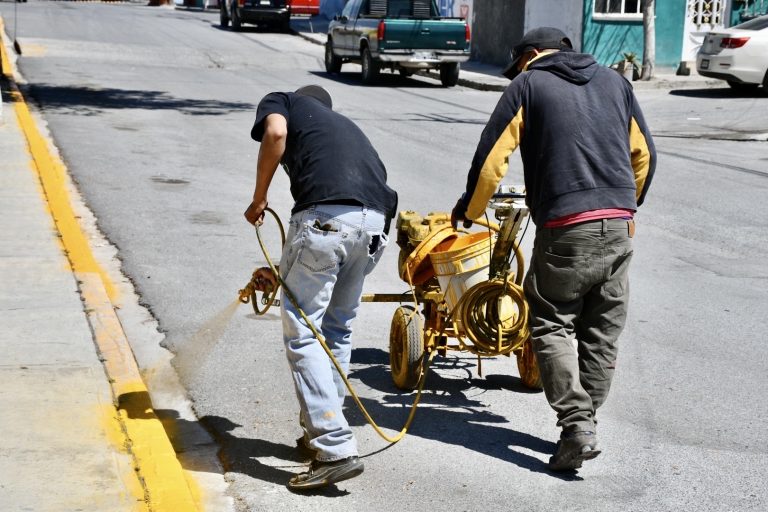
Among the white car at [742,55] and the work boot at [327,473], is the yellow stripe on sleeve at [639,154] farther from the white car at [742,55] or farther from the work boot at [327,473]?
the white car at [742,55]

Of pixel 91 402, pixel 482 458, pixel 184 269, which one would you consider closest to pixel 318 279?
pixel 482 458

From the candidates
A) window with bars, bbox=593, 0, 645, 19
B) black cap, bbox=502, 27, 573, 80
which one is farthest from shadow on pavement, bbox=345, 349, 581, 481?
window with bars, bbox=593, 0, 645, 19

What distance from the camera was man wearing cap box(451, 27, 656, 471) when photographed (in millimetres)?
4820

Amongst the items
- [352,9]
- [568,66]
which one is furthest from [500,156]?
[352,9]

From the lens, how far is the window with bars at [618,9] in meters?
26.8

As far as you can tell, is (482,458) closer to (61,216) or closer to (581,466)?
(581,466)

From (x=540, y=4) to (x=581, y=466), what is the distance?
79.6ft

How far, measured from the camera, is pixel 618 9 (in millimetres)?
27000

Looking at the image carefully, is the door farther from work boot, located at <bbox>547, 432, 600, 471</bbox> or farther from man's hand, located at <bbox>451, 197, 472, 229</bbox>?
work boot, located at <bbox>547, 432, 600, 471</bbox>

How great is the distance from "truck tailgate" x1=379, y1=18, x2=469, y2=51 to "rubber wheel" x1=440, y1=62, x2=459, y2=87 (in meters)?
1.15

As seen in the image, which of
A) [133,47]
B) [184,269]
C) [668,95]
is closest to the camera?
[184,269]

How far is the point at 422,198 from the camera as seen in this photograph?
11625mm

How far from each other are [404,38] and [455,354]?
60.6 ft

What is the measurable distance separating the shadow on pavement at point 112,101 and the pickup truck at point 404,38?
5389 millimetres
